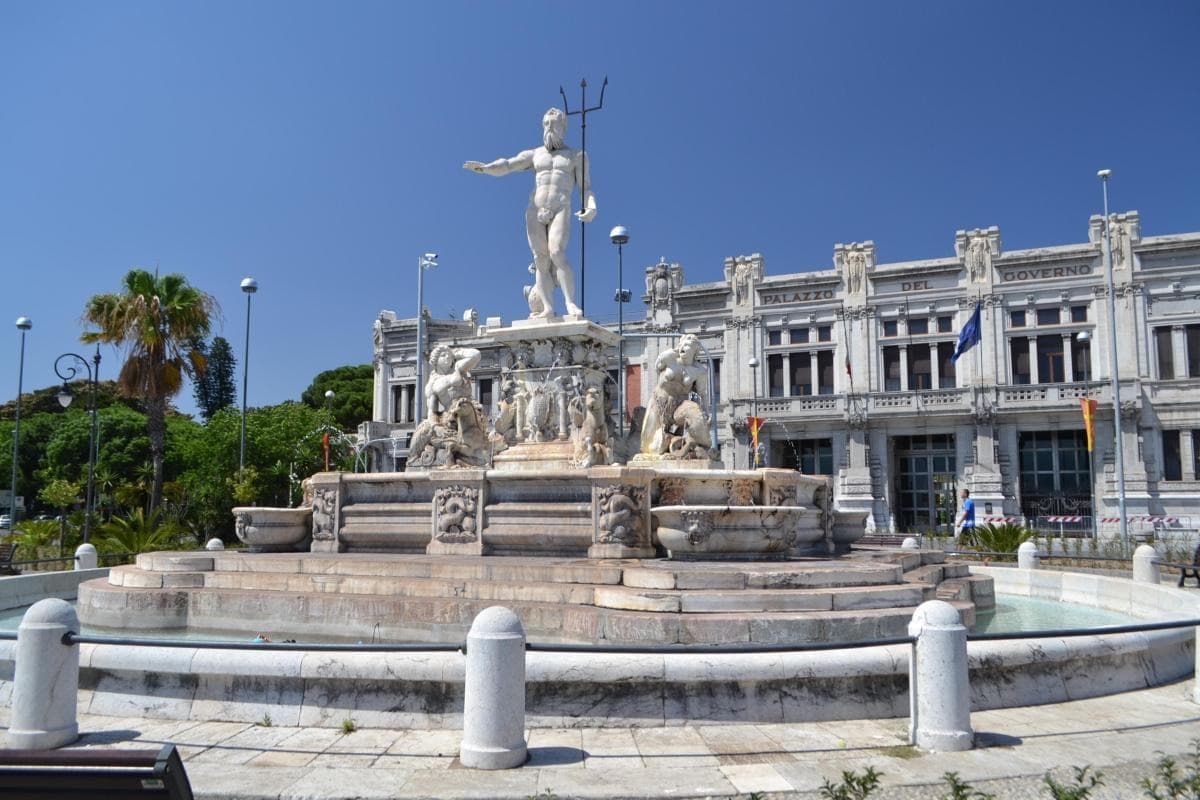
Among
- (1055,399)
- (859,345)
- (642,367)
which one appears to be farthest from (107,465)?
(1055,399)

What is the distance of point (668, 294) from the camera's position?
48.7m

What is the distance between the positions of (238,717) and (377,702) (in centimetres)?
110

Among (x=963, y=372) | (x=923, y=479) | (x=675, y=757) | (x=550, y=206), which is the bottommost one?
(x=675, y=757)

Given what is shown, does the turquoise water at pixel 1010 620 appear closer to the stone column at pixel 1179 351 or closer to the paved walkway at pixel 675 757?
the paved walkway at pixel 675 757

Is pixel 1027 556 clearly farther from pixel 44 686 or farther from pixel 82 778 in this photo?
pixel 82 778

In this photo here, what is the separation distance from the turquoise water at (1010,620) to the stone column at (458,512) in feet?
9.00

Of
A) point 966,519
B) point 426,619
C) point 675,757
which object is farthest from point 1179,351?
point 675,757

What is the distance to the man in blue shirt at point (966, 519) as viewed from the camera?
24625 mm

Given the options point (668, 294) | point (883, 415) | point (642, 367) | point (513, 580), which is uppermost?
point (668, 294)

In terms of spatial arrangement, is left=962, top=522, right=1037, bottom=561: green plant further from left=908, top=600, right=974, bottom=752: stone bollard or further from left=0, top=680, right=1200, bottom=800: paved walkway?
left=908, top=600, right=974, bottom=752: stone bollard

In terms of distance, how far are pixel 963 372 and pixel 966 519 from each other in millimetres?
13832

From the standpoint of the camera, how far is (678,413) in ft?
44.2

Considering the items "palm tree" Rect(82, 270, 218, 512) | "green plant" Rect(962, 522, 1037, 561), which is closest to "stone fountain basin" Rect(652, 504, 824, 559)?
"green plant" Rect(962, 522, 1037, 561)

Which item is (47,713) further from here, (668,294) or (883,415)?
(668,294)
